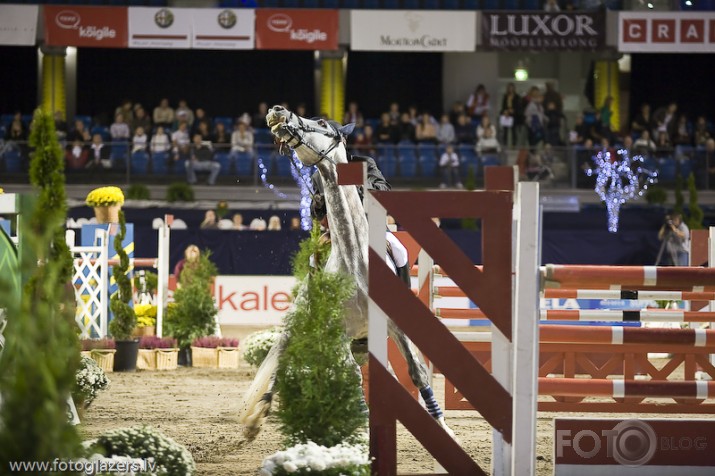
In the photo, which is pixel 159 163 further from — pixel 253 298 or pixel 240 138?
pixel 253 298

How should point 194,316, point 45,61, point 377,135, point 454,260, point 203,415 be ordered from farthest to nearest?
point 45,61
point 377,135
point 194,316
point 203,415
point 454,260

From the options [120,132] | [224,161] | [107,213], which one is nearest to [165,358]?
[107,213]

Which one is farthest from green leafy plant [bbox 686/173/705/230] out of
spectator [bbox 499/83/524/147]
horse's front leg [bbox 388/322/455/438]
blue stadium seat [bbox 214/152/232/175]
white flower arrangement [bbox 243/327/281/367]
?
horse's front leg [bbox 388/322/455/438]

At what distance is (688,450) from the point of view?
13.2 feet

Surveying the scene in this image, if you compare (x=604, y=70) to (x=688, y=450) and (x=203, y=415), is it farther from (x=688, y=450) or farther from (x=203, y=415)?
(x=688, y=450)

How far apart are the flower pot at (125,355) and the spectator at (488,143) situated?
8.96 metres

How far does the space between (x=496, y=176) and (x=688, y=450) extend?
1.24 meters

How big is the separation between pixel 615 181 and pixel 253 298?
6.13 meters

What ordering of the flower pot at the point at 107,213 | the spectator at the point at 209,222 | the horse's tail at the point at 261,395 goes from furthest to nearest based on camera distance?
the spectator at the point at 209,222 → the flower pot at the point at 107,213 → the horse's tail at the point at 261,395

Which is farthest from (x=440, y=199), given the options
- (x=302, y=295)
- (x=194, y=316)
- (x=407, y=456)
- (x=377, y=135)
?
(x=377, y=135)

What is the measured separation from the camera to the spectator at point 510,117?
18.9 m

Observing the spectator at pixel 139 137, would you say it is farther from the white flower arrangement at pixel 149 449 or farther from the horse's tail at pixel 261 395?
the white flower arrangement at pixel 149 449

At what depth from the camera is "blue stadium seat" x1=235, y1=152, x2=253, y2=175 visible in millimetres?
17172

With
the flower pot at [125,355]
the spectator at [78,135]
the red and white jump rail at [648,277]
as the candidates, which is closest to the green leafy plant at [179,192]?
the spectator at [78,135]
